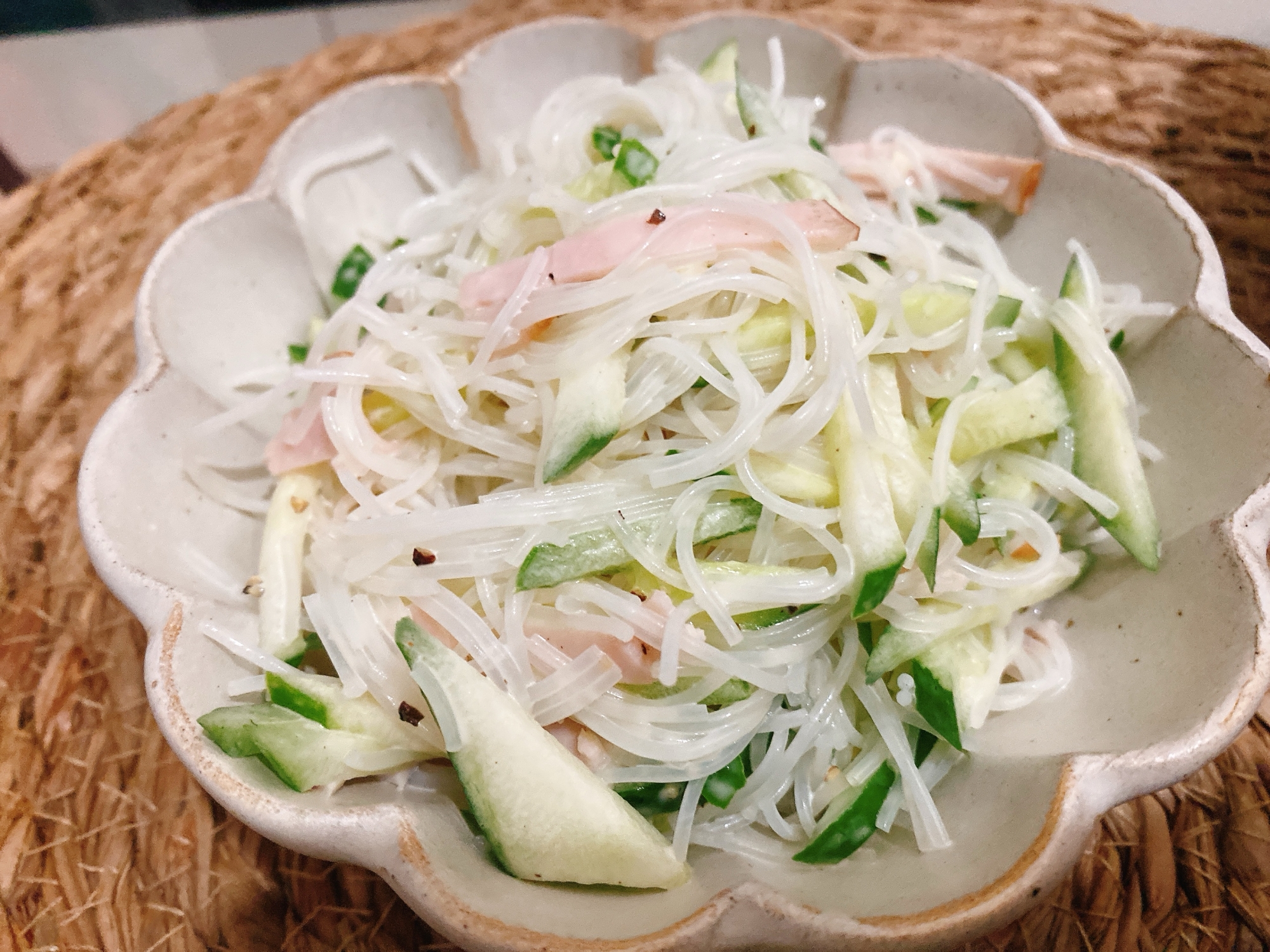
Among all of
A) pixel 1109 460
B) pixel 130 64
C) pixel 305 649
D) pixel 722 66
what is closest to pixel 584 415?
pixel 305 649

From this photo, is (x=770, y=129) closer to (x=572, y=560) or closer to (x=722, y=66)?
(x=722, y=66)

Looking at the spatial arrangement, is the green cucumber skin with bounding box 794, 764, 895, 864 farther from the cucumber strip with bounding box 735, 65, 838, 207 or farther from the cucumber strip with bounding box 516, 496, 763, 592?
the cucumber strip with bounding box 735, 65, 838, 207

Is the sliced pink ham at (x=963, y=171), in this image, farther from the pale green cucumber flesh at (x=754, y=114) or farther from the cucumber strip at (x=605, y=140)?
the cucumber strip at (x=605, y=140)

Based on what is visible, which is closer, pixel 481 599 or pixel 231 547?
pixel 481 599

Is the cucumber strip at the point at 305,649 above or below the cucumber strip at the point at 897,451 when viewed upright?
below

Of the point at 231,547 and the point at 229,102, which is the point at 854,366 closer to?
the point at 231,547

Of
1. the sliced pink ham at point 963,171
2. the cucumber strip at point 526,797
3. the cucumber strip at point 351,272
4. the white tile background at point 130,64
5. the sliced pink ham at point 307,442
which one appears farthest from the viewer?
the white tile background at point 130,64

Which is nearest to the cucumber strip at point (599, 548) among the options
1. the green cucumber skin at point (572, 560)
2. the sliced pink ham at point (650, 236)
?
the green cucumber skin at point (572, 560)

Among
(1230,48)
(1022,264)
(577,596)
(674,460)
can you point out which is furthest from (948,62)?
(577,596)
